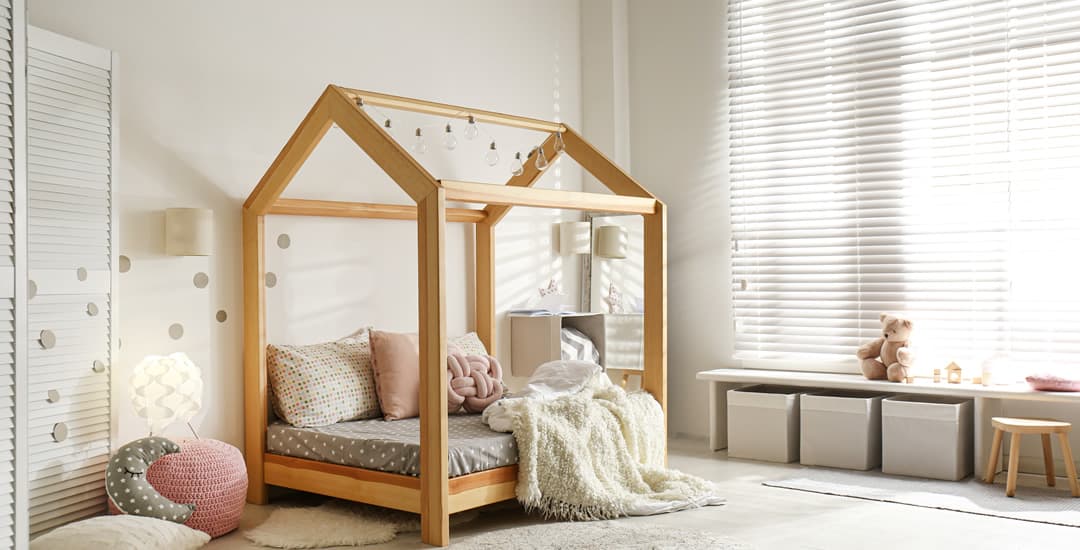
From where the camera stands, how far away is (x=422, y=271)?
368 centimetres

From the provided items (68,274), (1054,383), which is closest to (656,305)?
(1054,383)

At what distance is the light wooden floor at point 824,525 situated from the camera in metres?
3.58

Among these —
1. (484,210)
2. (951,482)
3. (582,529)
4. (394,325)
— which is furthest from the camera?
(484,210)

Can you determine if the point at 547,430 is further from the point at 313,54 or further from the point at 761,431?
the point at 313,54

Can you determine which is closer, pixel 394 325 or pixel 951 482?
pixel 951 482

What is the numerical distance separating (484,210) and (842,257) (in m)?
1.97

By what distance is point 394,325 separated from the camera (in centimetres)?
494

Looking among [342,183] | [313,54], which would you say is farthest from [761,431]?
[313,54]

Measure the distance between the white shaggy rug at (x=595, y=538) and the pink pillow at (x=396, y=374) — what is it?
2.73ft

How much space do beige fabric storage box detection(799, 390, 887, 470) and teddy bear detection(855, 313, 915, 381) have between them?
0.49 ft

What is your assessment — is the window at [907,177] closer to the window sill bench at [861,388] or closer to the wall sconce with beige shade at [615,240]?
the window sill bench at [861,388]

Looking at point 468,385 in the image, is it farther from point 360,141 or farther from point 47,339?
point 47,339

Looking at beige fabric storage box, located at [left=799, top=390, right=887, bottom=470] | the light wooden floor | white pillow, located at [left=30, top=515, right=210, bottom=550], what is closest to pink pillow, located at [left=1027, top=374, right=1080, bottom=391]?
the light wooden floor

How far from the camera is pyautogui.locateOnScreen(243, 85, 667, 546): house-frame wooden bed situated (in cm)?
362
